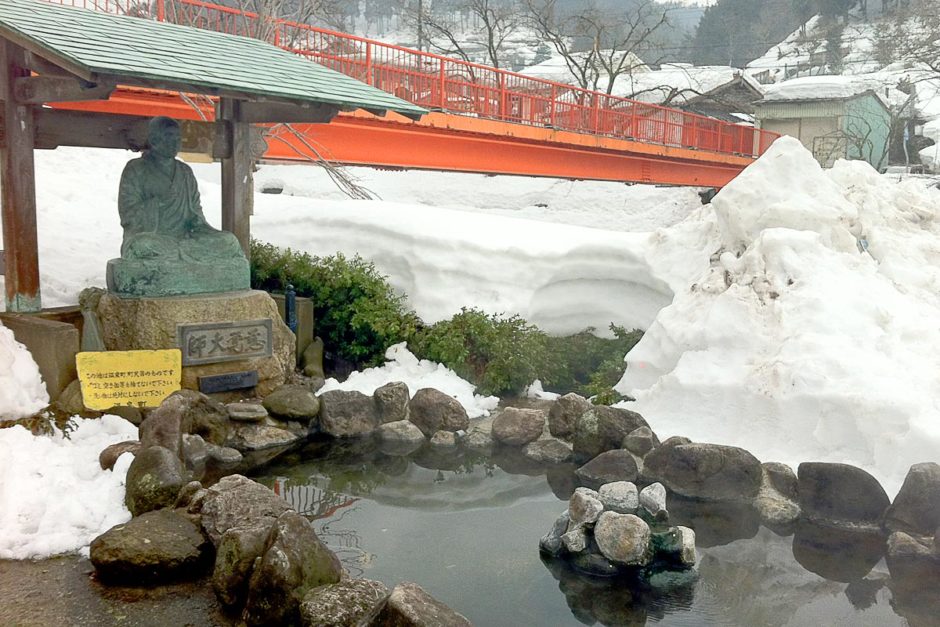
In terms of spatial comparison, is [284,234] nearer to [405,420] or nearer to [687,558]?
[405,420]

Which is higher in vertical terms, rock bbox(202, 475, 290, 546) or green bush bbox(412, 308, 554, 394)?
green bush bbox(412, 308, 554, 394)

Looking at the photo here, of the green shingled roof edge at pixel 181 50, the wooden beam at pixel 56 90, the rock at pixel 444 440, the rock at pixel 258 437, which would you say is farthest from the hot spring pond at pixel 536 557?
the wooden beam at pixel 56 90

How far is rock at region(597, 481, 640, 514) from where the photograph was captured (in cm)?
542

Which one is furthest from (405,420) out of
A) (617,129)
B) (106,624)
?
(617,129)

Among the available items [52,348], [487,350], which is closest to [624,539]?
[487,350]

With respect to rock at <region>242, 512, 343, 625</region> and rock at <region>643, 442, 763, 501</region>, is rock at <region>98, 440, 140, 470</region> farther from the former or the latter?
rock at <region>643, 442, 763, 501</region>

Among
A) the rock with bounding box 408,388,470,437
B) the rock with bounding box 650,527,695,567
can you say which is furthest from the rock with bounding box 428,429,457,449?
the rock with bounding box 650,527,695,567

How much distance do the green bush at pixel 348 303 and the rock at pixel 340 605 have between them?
16.4 ft

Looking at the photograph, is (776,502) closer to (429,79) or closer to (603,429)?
(603,429)

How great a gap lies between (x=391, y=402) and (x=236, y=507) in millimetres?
2796

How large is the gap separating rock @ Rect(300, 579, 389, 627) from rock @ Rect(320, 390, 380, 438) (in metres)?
3.38

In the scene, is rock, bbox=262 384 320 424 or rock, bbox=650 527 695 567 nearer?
rock, bbox=650 527 695 567

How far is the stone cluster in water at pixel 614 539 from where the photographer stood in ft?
16.6

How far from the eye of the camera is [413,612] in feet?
11.9
